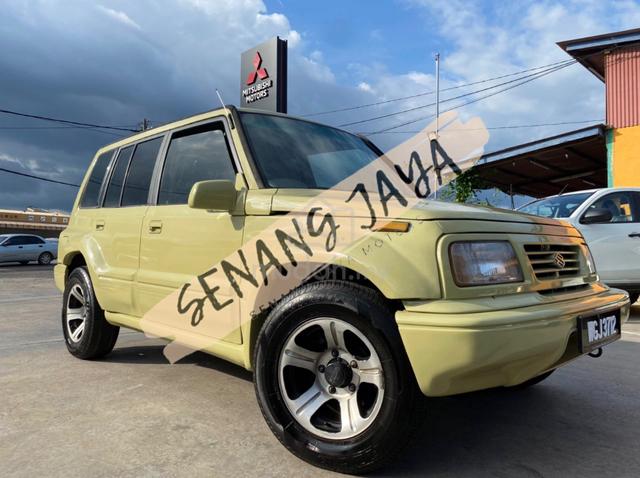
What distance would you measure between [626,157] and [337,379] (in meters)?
14.0

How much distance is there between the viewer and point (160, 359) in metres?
4.30

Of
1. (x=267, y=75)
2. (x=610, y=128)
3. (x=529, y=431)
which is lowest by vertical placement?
(x=529, y=431)

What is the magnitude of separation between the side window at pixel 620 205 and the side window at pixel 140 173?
19.3 feet

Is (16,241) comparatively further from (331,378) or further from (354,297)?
(354,297)

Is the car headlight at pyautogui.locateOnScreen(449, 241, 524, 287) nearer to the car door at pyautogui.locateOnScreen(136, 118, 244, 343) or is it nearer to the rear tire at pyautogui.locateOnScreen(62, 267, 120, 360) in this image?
the car door at pyautogui.locateOnScreen(136, 118, 244, 343)

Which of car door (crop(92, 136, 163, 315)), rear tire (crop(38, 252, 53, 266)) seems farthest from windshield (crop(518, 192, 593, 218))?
rear tire (crop(38, 252, 53, 266))

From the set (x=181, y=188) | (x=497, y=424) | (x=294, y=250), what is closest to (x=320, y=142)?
(x=181, y=188)

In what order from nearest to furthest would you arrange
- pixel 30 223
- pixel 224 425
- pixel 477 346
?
pixel 477 346 → pixel 224 425 → pixel 30 223

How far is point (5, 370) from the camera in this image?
392cm

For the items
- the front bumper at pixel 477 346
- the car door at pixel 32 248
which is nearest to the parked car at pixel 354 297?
the front bumper at pixel 477 346

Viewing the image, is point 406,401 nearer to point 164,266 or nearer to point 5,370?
point 164,266

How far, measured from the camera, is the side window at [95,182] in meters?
4.40

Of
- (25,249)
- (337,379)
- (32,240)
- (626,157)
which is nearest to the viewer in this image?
(337,379)

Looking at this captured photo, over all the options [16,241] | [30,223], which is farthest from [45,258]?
[30,223]
